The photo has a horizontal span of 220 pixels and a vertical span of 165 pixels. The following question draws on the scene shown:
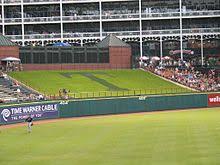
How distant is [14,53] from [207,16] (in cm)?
3179

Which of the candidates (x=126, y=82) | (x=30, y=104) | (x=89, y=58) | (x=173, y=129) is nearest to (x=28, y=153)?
(x=173, y=129)

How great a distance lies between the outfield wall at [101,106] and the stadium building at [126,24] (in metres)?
30.3

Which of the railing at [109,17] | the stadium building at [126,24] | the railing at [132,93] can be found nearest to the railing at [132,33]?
the stadium building at [126,24]

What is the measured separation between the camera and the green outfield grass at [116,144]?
923 inches

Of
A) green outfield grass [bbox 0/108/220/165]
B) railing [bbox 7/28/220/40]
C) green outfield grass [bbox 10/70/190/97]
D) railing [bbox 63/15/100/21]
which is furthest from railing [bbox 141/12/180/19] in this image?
green outfield grass [bbox 0/108/220/165]

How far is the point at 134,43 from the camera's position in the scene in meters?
90.3

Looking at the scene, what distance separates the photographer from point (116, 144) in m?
28.5

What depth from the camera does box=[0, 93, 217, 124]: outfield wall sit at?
1713 inches

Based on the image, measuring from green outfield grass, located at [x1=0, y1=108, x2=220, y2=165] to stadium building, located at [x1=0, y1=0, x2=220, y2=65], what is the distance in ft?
159

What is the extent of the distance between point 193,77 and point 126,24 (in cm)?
2268

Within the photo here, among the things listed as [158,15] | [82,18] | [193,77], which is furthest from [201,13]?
[193,77]

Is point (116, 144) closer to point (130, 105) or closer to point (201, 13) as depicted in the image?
point (130, 105)

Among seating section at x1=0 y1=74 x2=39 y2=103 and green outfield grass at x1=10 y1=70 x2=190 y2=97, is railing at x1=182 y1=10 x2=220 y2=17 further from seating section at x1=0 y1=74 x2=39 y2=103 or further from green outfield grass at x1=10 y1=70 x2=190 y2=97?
seating section at x1=0 y1=74 x2=39 y2=103

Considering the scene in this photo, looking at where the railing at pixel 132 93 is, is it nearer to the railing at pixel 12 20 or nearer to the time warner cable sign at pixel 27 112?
the time warner cable sign at pixel 27 112
